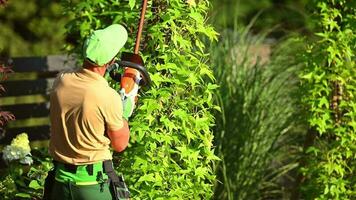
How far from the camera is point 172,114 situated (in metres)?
5.06

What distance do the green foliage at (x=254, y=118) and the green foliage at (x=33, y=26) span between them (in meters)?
3.64

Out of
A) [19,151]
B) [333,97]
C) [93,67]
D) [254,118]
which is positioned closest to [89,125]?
[93,67]

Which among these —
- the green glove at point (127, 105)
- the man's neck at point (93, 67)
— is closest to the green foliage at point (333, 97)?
the green glove at point (127, 105)

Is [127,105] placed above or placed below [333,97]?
above

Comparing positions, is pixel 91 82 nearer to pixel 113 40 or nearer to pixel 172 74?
pixel 113 40

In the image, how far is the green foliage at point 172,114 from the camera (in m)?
4.99

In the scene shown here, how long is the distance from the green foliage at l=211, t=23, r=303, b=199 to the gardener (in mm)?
2299

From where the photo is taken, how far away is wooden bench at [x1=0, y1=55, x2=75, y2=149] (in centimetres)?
753

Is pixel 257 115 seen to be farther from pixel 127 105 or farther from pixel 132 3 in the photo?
pixel 127 105

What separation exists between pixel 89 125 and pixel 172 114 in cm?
96

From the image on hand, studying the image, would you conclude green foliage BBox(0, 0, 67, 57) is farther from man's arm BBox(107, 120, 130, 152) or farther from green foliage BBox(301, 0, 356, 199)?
man's arm BBox(107, 120, 130, 152)

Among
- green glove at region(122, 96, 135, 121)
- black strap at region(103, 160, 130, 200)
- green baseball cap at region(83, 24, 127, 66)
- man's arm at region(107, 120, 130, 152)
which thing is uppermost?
green baseball cap at region(83, 24, 127, 66)

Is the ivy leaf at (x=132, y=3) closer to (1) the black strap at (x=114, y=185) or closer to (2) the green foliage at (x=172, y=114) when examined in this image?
(2) the green foliage at (x=172, y=114)

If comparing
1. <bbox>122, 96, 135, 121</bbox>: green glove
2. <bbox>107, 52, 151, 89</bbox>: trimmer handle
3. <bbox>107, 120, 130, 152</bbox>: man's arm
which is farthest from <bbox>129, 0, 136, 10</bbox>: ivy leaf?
<bbox>107, 120, 130, 152</bbox>: man's arm
